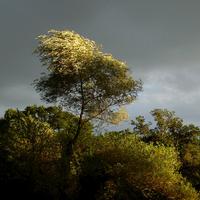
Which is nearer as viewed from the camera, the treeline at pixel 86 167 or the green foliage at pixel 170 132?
the treeline at pixel 86 167

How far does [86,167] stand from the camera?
5634 centimetres

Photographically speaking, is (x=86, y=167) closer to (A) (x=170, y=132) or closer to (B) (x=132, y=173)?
(B) (x=132, y=173)

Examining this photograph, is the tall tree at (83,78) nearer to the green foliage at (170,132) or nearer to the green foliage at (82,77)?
the green foliage at (82,77)

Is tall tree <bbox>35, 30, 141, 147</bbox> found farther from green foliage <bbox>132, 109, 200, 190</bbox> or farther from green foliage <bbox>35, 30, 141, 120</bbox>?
green foliage <bbox>132, 109, 200, 190</bbox>

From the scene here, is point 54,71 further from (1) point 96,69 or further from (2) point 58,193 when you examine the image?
(2) point 58,193

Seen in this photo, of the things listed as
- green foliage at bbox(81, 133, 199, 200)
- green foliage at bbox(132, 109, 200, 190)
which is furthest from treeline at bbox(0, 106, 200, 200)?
green foliage at bbox(132, 109, 200, 190)

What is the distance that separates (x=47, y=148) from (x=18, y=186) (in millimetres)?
6928

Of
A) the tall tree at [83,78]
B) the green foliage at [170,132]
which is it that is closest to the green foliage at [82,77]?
the tall tree at [83,78]

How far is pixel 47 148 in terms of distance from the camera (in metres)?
60.5

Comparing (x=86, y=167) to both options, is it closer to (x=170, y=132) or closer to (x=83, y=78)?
(x=83, y=78)

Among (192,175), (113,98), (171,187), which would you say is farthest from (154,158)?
(192,175)

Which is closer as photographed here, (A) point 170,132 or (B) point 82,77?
(B) point 82,77

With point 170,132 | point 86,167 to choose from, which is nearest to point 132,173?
point 86,167

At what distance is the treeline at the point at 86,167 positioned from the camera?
5466 cm
